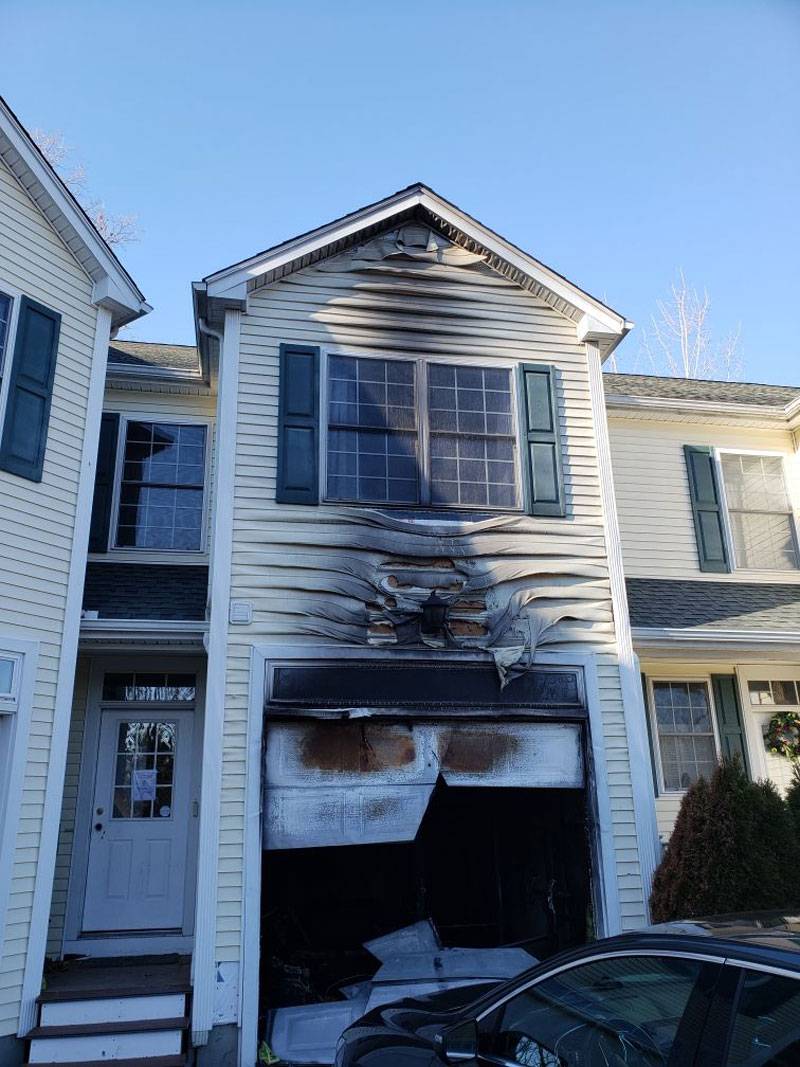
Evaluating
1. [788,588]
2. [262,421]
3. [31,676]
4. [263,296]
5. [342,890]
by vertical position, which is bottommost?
[342,890]

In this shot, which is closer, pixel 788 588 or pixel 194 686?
pixel 194 686

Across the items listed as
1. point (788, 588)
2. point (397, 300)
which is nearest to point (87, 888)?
point (397, 300)

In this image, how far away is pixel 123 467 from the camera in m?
9.43

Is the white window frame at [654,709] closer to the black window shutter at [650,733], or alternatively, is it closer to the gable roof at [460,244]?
the black window shutter at [650,733]

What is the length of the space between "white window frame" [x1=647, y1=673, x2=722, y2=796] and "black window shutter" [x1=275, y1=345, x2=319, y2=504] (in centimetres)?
477

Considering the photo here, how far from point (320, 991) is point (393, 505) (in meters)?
4.53

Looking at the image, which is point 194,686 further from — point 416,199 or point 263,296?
point 416,199

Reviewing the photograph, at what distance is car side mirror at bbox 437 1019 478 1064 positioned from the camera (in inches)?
123

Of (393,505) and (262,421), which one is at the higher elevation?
(262,421)

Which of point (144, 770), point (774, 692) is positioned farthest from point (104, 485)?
point (774, 692)

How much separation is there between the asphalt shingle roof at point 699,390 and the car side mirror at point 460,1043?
28.0ft

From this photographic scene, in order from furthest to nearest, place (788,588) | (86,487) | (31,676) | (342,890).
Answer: (788,588) → (342,890) → (86,487) → (31,676)

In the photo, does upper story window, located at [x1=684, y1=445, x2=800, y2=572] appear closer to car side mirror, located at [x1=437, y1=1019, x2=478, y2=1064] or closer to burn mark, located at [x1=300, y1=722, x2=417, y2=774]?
Result: burn mark, located at [x1=300, y1=722, x2=417, y2=774]

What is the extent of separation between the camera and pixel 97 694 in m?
8.58
